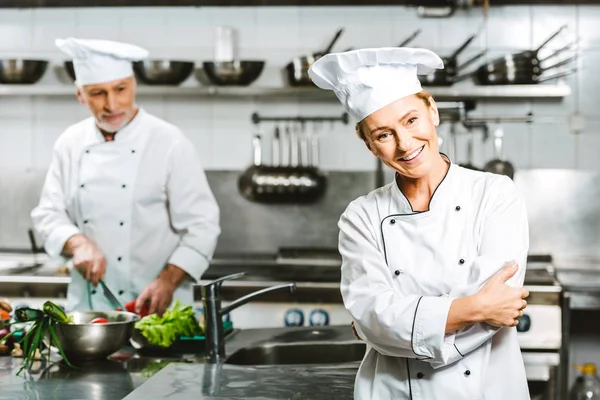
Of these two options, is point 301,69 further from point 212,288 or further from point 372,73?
point 372,73

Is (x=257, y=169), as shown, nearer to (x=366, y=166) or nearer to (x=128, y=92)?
(x=366, y=166)

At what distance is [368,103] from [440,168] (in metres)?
0.26

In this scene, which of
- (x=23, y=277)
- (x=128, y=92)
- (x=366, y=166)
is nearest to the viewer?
(x=128, y=92)

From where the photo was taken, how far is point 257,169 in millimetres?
5059

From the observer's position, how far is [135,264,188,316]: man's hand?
342 centimetres

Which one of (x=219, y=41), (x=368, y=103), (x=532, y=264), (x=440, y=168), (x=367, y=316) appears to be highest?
(x=219, y=41)

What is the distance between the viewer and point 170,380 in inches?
88.7

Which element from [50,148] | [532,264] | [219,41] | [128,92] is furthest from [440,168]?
[50,148]

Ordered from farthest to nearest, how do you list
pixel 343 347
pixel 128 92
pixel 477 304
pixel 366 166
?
pixel 366 166 → pixel 128 92 → pixel 343 347 → pixel 477 304

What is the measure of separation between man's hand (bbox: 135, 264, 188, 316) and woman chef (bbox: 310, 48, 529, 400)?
1.53 meters

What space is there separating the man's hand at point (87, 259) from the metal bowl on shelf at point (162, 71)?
1.58m

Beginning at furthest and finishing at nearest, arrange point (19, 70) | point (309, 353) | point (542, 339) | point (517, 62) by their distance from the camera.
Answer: point (19, 70), point (517, 62), point (542, 339), point (309, 353)

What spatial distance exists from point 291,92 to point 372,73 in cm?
293

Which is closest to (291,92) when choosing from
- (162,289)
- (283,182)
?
(283,182)
